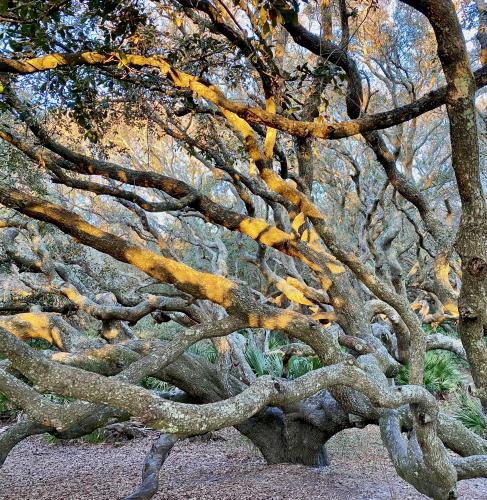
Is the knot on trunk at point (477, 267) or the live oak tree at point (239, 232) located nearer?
the live oak tree at point (239, 232)

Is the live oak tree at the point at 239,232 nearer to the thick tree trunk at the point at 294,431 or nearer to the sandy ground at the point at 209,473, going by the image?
the thick tree trunk at the point at 294,431

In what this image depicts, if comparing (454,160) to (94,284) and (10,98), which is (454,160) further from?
(94,284)

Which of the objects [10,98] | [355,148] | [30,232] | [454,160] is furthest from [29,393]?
[355,148]

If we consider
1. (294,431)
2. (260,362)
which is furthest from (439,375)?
(294,431)

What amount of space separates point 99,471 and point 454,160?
6307mm

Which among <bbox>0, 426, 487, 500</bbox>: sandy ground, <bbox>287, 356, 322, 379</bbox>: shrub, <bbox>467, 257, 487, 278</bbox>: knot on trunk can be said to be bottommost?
<bbox>0, 426, 487, 500</bbox>: sandy ground

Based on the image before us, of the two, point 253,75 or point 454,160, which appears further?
point 253,75

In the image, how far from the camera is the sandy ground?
18.0 feet

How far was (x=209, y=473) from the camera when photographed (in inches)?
267

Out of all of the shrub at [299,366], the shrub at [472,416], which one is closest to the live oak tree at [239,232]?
the shrub at [299,366]

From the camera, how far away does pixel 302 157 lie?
5969mm

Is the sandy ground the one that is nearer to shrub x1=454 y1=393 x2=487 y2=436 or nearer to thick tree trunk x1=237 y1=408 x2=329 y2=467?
thick tree trunk x1=237 y1=408 x2=329 y2=467

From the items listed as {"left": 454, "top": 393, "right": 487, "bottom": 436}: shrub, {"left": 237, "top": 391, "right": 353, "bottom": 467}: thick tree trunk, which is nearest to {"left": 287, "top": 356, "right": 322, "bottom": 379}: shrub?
{"left": 454, "top": 393, "right": 487, "bottom": 436}: shrub

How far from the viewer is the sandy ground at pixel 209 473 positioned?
216 inches
